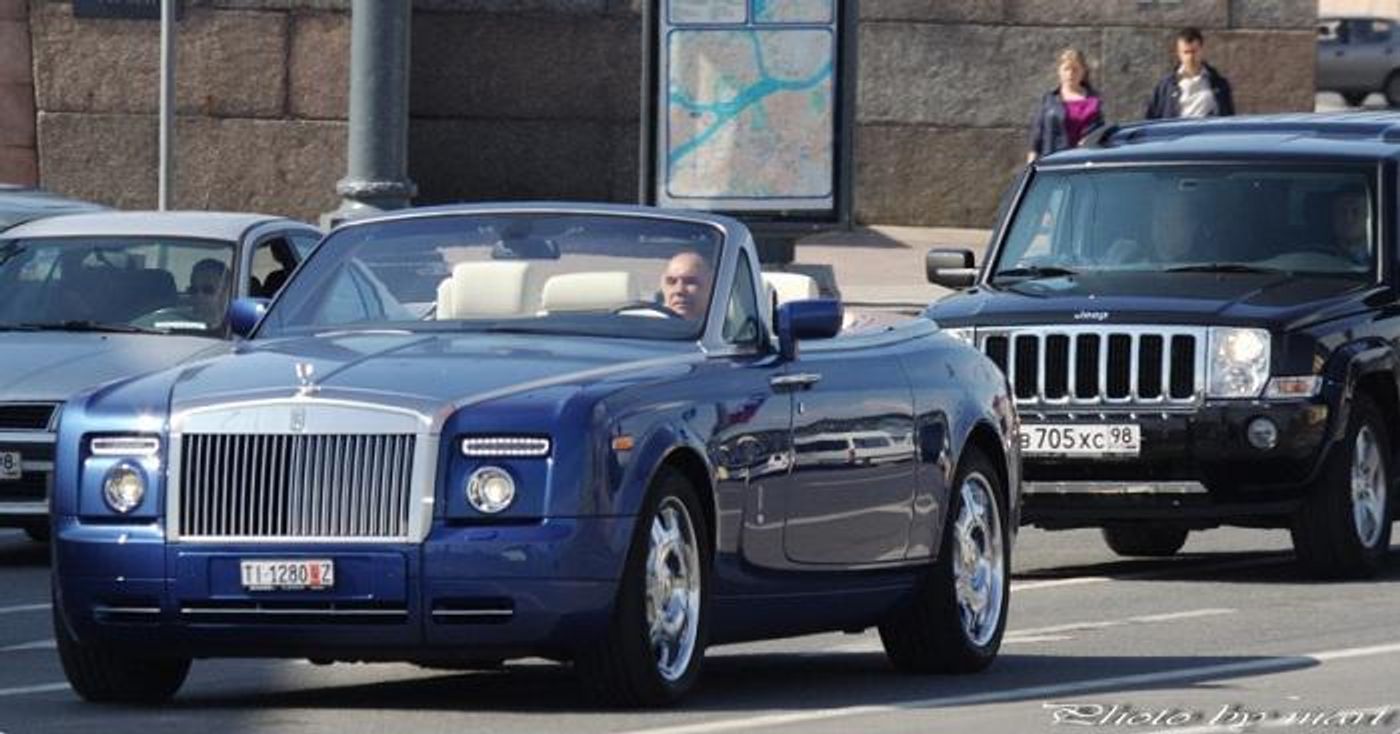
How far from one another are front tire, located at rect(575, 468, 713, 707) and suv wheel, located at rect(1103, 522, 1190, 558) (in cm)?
676

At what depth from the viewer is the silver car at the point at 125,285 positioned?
17.1 m

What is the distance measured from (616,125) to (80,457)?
2105 cm

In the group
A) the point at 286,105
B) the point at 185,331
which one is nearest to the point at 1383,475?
the point at 185,331

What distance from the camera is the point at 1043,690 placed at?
1191 cm

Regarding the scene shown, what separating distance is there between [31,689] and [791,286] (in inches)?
119

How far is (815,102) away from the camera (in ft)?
82.0

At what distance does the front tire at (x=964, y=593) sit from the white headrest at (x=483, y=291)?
1.56 metres

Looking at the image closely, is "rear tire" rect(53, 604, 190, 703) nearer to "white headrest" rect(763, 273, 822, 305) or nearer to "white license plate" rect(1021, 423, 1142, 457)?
"white headrest" rect(763, 273, 822, 305)

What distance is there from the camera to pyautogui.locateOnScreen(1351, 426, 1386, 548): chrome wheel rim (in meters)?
16.2

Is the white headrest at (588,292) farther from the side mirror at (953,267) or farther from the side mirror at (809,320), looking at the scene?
the side mirror at (953,267)

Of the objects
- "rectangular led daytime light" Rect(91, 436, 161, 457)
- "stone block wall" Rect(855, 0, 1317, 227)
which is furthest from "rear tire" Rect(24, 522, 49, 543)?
"stone block wall" Rect(855, 0, 1317, 227)

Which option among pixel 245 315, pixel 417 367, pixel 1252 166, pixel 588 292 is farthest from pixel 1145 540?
pixel 417 367

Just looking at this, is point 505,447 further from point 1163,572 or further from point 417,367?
point 1163,572

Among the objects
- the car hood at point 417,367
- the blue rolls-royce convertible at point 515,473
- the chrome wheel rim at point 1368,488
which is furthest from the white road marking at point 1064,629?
the car hood at point 417,367
